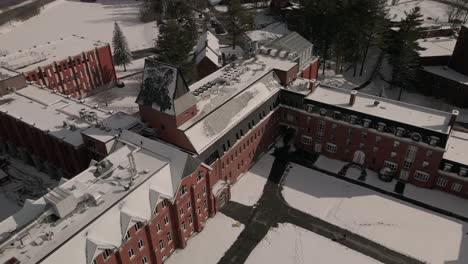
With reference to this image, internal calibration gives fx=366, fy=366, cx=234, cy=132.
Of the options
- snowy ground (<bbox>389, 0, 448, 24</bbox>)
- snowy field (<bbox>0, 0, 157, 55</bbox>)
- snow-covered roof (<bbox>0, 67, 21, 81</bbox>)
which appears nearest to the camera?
snow-covered roof (<bbox>0, 67, 21, 81</bbox>)

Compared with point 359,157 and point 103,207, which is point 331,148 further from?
point 103,207

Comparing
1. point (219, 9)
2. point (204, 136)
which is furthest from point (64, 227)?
point (219, 9)

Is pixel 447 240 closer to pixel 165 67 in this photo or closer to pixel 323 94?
pixel 323 94

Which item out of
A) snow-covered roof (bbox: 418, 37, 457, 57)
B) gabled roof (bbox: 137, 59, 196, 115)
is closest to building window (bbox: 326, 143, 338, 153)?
gabled roof (bbox: 137, 59, 196, 115)

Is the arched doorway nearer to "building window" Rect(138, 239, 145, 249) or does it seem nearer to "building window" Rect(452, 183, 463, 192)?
"building window" Rect(452, 183, 463, 192)

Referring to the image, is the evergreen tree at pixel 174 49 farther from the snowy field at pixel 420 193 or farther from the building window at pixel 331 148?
the snowy field at pixel 420 193
